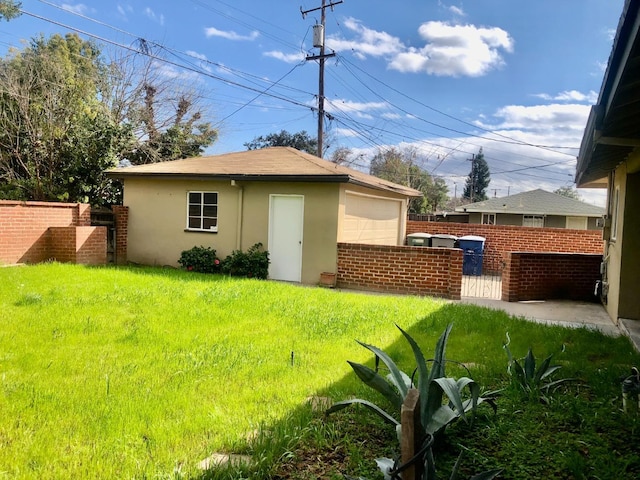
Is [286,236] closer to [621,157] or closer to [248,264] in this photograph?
[248,264]

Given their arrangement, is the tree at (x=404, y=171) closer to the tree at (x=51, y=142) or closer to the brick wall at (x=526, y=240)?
the brick wall at (x=526, y=240)

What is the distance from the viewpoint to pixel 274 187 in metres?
11.5

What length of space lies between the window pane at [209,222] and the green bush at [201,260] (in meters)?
0.71

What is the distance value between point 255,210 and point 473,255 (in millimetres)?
8318

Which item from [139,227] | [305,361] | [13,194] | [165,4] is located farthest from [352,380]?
[165,4]

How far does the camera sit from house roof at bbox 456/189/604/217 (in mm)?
24406

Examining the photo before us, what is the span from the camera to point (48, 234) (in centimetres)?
1170

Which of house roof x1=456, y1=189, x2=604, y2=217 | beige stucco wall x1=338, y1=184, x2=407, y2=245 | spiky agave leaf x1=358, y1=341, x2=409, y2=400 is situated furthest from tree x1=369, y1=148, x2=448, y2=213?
spiky agave leaf x1=358, y1=341, x2=409, y2=400

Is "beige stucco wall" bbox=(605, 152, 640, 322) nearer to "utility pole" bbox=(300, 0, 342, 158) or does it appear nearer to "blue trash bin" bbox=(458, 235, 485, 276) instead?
"blue trash bin" bbox=(458, 235, 485, 276)

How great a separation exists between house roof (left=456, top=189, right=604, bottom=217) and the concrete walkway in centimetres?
1735

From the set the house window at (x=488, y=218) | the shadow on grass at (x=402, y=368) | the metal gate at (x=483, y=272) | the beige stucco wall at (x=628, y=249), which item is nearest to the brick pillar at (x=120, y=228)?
the shadow on grass at (x=402, y=368)

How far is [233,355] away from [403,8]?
2002cm

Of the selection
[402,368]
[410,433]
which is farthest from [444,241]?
[410,433]

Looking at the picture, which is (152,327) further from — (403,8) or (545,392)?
(403,8)
